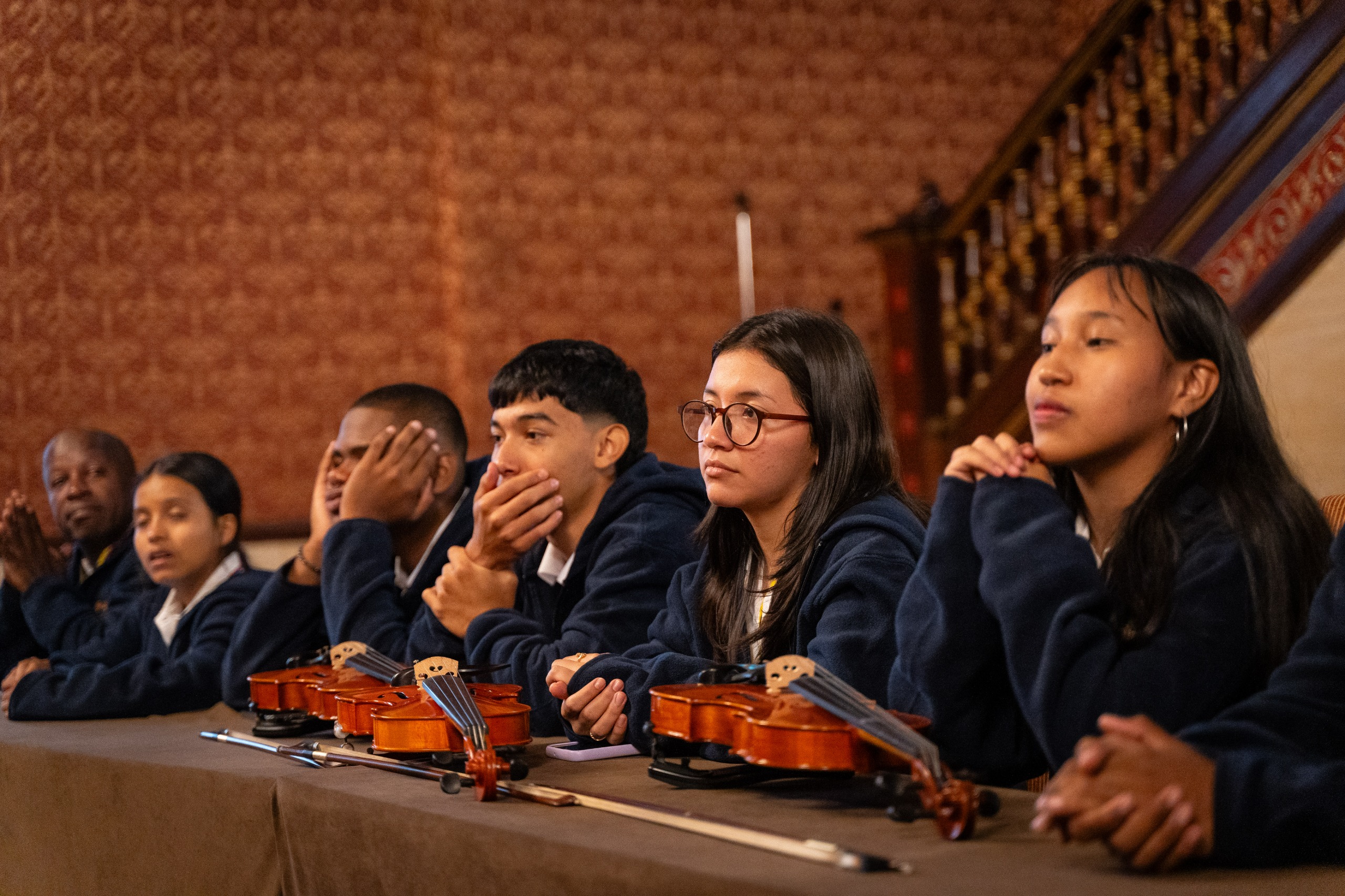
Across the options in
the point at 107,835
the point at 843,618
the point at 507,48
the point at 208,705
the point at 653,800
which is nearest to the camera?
the point at 653,800

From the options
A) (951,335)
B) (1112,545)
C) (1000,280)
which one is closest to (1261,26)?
(1000,280)

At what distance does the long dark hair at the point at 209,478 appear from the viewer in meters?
3.60

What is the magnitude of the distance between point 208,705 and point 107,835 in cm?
95

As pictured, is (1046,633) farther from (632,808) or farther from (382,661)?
(382,661)

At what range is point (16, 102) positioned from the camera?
6219mm

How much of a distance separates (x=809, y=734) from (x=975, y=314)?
4661 millimetres

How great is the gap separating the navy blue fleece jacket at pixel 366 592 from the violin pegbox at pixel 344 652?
0.39 metres

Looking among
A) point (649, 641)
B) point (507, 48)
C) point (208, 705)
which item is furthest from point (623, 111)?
point (649, 641)

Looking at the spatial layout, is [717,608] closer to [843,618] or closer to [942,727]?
[843,618]

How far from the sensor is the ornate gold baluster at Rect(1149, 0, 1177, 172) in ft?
16.7

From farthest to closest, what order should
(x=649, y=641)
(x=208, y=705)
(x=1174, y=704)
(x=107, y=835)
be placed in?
(x=208, y=705)
(x=649, y=641)
(x=107, y=835)
(x=1174, y=704)

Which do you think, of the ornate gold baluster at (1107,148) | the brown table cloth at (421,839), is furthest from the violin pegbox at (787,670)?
the ornate gold baluster at (1107,148)

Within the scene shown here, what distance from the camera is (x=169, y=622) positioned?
359 cm

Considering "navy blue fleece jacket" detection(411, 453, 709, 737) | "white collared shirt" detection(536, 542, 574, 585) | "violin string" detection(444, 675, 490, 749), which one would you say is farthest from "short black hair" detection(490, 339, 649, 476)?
"violin string" detection(444, 675, 490, 749)
